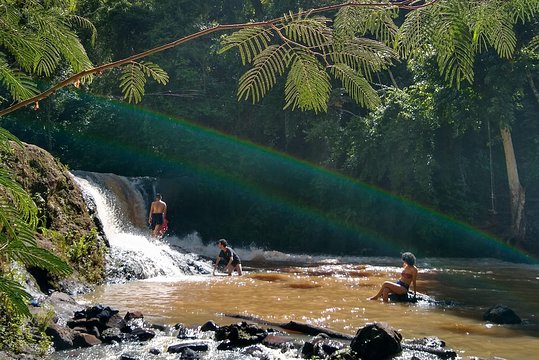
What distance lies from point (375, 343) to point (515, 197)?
57.5ft

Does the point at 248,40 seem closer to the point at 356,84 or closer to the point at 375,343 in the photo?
the point at 356,84

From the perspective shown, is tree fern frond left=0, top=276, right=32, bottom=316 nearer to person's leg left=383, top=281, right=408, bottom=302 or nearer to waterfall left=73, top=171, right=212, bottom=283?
person's leg left=383, top=281, right=408, bottom=302

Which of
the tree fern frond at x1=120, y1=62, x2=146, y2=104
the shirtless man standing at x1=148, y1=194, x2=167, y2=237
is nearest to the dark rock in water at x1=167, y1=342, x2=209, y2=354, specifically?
the tree fern frond at x1=120, y1=62, x2=146, y2=104

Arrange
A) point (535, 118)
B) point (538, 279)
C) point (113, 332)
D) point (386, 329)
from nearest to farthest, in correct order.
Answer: point (386, 329), point (113, 332), point (538, 279), point (535, 118)

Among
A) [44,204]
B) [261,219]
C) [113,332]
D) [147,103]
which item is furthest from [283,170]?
[113,332]

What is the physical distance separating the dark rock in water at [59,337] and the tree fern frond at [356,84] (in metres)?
6.47

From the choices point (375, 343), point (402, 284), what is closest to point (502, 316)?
point (402, 284)

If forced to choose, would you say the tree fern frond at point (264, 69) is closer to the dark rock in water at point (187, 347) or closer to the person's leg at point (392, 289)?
the dark rock in water at point (187, 347)

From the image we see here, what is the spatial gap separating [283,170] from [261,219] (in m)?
2.78

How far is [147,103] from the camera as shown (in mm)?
29078

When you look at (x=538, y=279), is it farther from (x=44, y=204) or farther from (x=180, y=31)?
(x=180, y=31)

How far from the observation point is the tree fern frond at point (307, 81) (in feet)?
8.17

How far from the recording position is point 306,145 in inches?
1114

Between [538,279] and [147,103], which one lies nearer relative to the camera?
[538,279]
